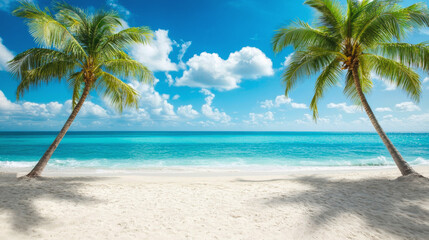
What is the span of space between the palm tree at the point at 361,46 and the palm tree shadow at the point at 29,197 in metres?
8.15

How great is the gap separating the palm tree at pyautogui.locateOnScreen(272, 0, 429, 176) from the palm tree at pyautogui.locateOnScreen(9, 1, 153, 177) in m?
6.05

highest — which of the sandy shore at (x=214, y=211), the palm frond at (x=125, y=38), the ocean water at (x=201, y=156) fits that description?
the palm frond at (x=125, y=38)

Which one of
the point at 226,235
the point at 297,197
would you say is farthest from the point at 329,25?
the point at 226,235

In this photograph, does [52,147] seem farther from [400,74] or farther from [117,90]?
[400,74]

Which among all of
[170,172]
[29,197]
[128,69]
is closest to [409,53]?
[128,69]

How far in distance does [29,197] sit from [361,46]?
438 inches

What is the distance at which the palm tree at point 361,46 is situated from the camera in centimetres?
633

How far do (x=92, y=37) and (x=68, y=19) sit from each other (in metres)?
1.07

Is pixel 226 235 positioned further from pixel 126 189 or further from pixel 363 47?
pixel 363 47

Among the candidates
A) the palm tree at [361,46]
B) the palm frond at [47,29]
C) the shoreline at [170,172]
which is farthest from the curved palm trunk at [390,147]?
the palm frond at [47,29]

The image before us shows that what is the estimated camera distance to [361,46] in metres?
7.27

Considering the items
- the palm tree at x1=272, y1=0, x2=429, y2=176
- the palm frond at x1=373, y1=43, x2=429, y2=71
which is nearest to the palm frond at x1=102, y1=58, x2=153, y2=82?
the palm tree at x1=272, y1=0, x2=429, y2=176

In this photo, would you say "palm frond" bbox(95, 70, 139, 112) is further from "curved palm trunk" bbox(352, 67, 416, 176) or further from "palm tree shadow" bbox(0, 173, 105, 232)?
"curved palm trunk" bbox(352, 67, 416, 176)

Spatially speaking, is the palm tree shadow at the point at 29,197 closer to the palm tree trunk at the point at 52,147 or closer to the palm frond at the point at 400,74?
the palm tree trunk at the point at 52,147
